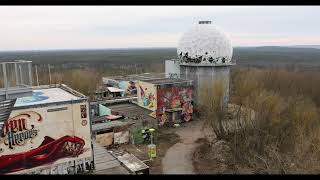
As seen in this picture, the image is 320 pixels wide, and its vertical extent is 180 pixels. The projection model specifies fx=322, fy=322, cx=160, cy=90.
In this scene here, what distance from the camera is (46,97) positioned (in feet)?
51.6

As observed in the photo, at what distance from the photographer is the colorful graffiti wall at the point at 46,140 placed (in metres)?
13.9

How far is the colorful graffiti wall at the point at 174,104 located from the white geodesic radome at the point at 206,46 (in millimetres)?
3713

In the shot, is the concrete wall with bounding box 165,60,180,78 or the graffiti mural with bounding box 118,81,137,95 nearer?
the concrete wall with bounding box 165,60,180,78

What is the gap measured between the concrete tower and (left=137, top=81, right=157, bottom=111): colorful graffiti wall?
4778mm

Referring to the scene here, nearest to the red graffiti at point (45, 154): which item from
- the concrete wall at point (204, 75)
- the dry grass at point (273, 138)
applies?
the dry grass at point (273, 138)

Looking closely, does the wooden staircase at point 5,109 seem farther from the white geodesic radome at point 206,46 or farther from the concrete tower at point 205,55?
the white geodesic radome at point 206,46

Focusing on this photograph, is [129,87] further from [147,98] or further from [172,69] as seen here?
→ [147,98]

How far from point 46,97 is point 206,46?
1706 cm

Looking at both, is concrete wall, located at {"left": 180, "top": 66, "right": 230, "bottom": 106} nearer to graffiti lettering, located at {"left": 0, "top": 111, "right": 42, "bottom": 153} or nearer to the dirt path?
the dirt path

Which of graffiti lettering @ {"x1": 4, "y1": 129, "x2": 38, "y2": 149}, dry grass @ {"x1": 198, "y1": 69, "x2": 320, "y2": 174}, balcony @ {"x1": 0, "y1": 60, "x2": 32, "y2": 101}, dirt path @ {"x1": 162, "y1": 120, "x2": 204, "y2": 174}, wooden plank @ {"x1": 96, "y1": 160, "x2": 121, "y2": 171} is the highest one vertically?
balcony @ {"x1": 0, "y1": 60, "x2": 32, "y2": 101}

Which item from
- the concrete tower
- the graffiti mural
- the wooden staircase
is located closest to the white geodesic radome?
the concrete tower

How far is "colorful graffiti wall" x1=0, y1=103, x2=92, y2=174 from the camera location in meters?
13.9

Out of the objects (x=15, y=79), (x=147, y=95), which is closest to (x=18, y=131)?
(x=15, y=79)
